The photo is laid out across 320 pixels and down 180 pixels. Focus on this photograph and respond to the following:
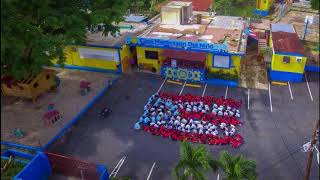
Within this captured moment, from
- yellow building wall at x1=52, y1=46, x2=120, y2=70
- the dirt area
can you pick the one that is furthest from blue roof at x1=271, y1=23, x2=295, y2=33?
the dirt area

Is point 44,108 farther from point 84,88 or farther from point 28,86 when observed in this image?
point 84,88

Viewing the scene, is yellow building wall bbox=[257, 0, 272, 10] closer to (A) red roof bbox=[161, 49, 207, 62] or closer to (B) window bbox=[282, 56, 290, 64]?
(B) window bbox=[282, 56, 290, 64]

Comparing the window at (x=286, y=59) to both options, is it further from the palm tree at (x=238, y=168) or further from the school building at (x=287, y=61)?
the palm tree at (x=238, y=168)

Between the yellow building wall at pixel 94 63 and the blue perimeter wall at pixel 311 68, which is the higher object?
the yellow building wall at pixel 94 63

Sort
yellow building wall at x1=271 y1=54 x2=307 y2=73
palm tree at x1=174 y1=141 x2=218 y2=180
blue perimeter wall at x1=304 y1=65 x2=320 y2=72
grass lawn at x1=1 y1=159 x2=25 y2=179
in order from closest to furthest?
palm tree at x1=174 y1=141 x2=218 y2=180, grass lawn at x1=1 y1=159 x2=25 y2=179, yellow building wall at x1=271 y1=54 x2=307 y2=73, blue perimeter wall at x1=304 y1=65 x2=320 y2=72

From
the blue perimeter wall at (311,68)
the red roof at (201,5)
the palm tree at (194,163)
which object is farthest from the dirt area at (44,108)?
the blue perimeter wall at (311,68)

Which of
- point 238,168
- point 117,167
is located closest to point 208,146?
point 117,167

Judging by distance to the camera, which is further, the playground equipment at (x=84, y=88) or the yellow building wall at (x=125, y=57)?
the yellow building wall at (x=125, y=57)
